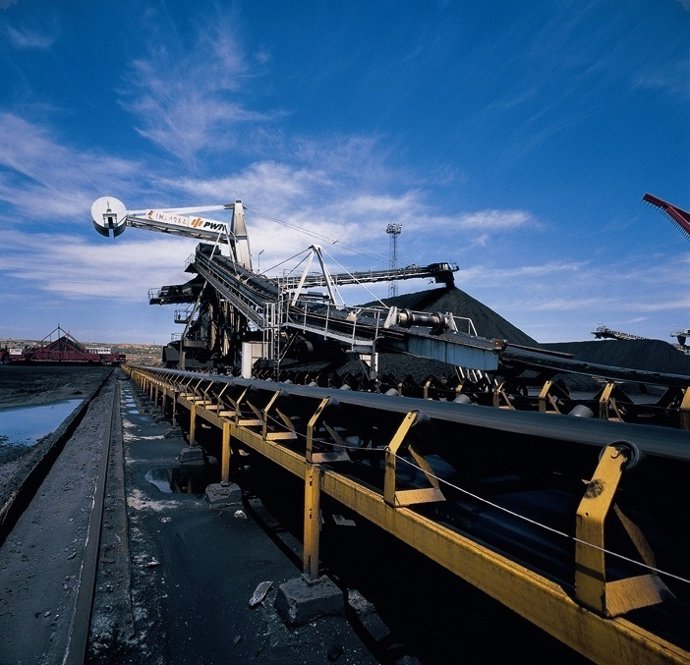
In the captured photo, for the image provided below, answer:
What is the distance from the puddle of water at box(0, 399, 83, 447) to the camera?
42.5 ft

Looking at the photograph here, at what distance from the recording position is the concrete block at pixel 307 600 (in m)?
3.35

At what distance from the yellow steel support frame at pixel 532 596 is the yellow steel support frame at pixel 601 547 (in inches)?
2.3

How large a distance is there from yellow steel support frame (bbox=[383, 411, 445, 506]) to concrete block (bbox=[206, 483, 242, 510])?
4.10 meters


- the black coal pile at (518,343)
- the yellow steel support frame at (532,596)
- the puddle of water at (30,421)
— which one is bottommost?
the puddle of water at (30,421)

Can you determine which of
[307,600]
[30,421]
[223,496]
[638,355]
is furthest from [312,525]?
[638,355]

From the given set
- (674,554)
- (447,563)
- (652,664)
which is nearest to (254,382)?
(447,563)

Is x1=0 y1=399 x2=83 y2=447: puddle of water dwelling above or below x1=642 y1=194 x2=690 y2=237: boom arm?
below

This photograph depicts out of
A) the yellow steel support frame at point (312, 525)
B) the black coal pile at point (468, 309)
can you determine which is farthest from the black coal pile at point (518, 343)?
the yellow steel support frame at point (312, 525)

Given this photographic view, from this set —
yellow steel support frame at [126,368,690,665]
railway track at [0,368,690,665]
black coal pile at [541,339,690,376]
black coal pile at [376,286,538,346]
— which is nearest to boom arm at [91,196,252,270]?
black coal pile at [376,286,538,346]

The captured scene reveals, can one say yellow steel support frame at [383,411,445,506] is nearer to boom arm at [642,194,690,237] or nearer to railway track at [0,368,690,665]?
railway track at [0,368,690,665]

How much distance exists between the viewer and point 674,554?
278cm

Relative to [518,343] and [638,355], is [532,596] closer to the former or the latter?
[518,343]

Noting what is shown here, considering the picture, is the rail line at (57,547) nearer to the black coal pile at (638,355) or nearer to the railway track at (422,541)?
→ the railway track at (422,541)

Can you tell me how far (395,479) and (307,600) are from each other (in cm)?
146
